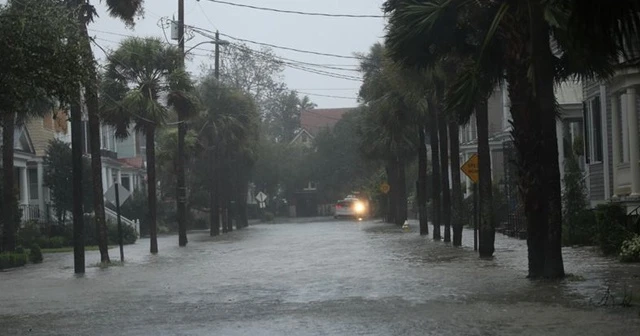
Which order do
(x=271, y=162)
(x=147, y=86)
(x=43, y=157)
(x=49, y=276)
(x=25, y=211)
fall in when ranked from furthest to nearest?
1. (x=271, y=162)
2. (x=43, y=157)
3. (x=25, y=211)
4. (x=147, y=86)
5. (x=49, y=276)

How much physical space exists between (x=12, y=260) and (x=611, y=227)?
18468 mm

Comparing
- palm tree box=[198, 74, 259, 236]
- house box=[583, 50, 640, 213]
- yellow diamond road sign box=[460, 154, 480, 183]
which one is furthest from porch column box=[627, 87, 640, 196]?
palm tree box=[198, 74, 259, 236]

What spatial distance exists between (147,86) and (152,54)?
117 cm

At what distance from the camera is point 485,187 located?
25656 millimetres

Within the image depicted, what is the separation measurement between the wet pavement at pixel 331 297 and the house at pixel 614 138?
7.01ft

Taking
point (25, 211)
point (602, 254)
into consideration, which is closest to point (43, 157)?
point (25, 211)

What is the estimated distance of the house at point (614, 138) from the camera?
25.0 metres

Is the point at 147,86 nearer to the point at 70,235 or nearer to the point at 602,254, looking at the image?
the point at 70,235

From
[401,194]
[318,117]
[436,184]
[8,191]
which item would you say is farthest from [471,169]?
[318,117]

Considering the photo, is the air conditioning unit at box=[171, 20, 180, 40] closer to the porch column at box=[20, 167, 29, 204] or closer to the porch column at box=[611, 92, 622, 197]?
the porch column at box=[20, 167, 29, 204]

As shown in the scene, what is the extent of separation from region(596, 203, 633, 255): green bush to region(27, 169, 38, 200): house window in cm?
3355

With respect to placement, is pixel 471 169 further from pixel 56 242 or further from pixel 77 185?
pixel 56 242

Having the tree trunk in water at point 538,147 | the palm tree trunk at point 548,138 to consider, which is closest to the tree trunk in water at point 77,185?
the tree trunk in water at point 538,147

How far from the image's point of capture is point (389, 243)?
122ft
